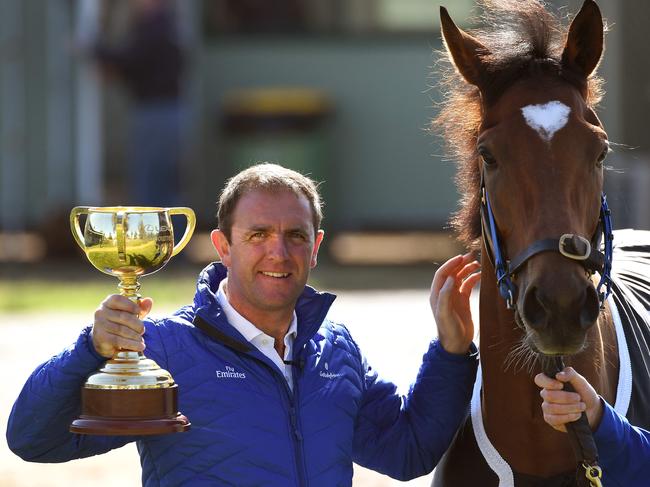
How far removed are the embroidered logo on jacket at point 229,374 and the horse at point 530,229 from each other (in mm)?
652

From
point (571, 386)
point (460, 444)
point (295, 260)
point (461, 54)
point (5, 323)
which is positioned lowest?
point (5, 323)

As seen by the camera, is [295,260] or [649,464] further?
[295,260]

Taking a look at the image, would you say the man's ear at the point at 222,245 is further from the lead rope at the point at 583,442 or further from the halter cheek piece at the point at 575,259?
the lead rope at the point at 583,442

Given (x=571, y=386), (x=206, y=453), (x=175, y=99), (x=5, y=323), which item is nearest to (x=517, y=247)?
(x=571, y=386)

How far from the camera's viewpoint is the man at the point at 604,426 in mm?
3004

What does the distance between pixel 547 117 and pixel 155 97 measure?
9255 millimetres

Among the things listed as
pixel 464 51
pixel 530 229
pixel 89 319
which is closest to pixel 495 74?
pixel 464 51

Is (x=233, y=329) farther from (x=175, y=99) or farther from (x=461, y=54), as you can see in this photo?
(x=175, y=99)

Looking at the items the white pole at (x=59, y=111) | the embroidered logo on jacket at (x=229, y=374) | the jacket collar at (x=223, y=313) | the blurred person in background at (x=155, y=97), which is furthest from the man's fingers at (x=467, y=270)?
the white pole at (x=59, y=111)

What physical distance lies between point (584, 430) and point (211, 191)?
11.6 m

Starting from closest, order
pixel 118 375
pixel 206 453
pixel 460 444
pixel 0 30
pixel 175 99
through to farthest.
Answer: pixel 118 375 < pixel 206 453 < pixel 460 444 < pixel 175 99 < pixel 0 30

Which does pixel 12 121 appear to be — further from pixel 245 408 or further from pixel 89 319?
pixel 245 408

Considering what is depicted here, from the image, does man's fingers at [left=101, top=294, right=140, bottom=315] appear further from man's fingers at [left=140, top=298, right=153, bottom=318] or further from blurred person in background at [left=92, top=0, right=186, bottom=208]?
blurred person in background at [left=92, top=0, right=186, bottom=208]

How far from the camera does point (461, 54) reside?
3.45m
